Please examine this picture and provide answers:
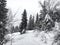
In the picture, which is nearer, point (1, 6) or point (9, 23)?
point (9, 23)

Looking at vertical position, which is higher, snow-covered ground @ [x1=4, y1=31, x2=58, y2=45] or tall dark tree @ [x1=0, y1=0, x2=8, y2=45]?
tall dark tree @ [x1=0, y1=0, x2=8, y2=45]

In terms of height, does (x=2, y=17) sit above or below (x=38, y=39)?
above

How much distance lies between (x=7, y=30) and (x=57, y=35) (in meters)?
5.53

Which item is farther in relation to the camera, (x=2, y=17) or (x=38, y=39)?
(x=38, y=39)

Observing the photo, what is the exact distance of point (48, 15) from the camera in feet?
64.3

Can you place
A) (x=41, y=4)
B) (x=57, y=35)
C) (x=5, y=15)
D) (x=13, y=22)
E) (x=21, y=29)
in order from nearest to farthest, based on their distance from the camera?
(x=13, y=22), (x=57, y=35), (x=5, y=15), (x=41, y=4), (x=21, y=29)

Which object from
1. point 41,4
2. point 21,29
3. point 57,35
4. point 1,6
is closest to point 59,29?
point 57,35

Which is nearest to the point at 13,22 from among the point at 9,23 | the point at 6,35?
the point at 9,23

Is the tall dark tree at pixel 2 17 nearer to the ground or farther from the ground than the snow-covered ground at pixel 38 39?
farther from the ground

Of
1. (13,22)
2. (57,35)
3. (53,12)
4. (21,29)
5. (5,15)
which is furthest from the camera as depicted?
(21,29)

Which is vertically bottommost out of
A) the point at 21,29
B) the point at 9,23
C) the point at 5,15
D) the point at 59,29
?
the point at 21,29

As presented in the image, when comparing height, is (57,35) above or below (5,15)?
below

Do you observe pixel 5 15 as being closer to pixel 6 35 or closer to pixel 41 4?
pixel 6 35

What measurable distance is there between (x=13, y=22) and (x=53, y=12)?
472 inches
